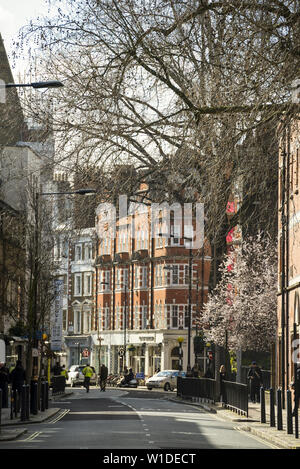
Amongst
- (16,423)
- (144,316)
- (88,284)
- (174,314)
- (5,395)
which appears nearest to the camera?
(16,423)

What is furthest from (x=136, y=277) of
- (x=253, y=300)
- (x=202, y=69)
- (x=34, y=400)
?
(x=202, y=69)

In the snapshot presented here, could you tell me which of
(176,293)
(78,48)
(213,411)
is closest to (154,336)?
(176,293)

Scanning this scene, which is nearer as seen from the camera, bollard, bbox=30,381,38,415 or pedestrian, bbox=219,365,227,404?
bollard, bbox=30,381,38,415

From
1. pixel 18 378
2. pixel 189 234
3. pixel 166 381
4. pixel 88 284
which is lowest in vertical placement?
pixel 166 381

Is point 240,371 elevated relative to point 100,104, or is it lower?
lower

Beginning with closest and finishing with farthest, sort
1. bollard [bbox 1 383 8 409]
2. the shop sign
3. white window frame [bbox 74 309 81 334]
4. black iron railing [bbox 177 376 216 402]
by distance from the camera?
1. bollard [bbox 1 383 8 409]
2. black iron railing [bbox 177 376 216 402]
3. the shop sign
4. white window frame [bbox 74 309 81 334]

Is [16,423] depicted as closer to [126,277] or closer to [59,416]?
[59,416]

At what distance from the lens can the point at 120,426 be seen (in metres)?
28.3

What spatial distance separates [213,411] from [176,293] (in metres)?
69.4

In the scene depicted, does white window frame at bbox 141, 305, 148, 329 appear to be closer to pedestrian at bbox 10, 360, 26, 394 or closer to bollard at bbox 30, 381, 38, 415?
pedestrian at bbox 10, 360, 26, 394

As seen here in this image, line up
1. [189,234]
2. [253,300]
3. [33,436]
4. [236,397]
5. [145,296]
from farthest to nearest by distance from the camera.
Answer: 1. [145,296]
2. [189,234]
3. [253,300]
4. [236,397]
5. [33,436]

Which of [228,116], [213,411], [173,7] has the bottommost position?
[213,411]

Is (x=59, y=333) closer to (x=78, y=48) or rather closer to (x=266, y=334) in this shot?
(x=266, y=334)

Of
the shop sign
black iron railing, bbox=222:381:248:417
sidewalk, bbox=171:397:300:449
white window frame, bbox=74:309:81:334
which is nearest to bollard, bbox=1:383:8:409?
sidewalk, bbox=171:397:300:449
